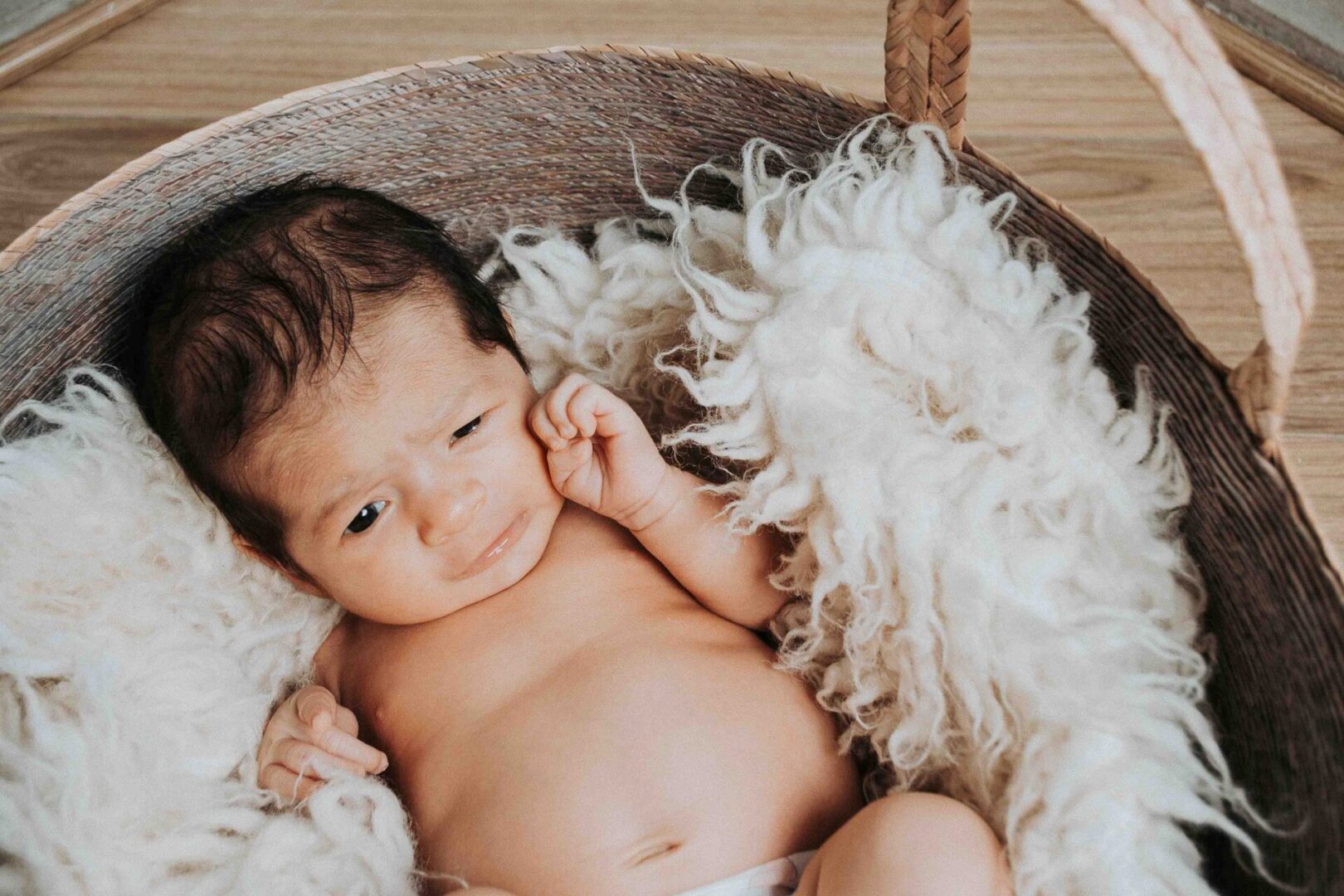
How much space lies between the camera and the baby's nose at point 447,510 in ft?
2.73

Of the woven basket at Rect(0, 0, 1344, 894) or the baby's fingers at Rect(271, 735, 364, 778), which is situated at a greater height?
the woven basket at Rect(0, 0, 1344, 894)

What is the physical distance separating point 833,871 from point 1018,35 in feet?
4.27

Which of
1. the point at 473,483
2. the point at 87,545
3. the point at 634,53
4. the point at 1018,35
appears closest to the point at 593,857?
the point at 473,483

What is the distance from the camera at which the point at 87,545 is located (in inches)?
36.6

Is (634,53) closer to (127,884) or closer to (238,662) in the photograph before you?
(238,662)

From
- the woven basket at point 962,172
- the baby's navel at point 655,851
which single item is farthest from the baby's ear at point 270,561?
the baby's navel at point 655,851

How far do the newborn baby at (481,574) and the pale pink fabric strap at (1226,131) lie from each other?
0.42 m

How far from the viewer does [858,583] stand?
0.85 meters

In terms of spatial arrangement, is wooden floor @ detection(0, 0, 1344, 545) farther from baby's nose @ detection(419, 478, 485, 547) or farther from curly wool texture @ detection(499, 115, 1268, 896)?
baby's nose @ detection(419, 478, 485, 547)

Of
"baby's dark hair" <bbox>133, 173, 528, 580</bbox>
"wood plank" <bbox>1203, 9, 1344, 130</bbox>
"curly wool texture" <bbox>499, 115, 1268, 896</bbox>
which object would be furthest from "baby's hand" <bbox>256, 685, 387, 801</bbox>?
"wood plank" <bbox>1203, 9, 1344, 130</bbox>

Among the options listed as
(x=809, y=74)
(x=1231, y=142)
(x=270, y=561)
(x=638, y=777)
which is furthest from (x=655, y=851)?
(x=809, y=74)

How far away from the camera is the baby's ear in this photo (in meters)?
0.95

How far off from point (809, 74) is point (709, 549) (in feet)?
2.92

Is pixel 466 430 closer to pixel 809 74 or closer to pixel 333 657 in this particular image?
pixel 333 657
